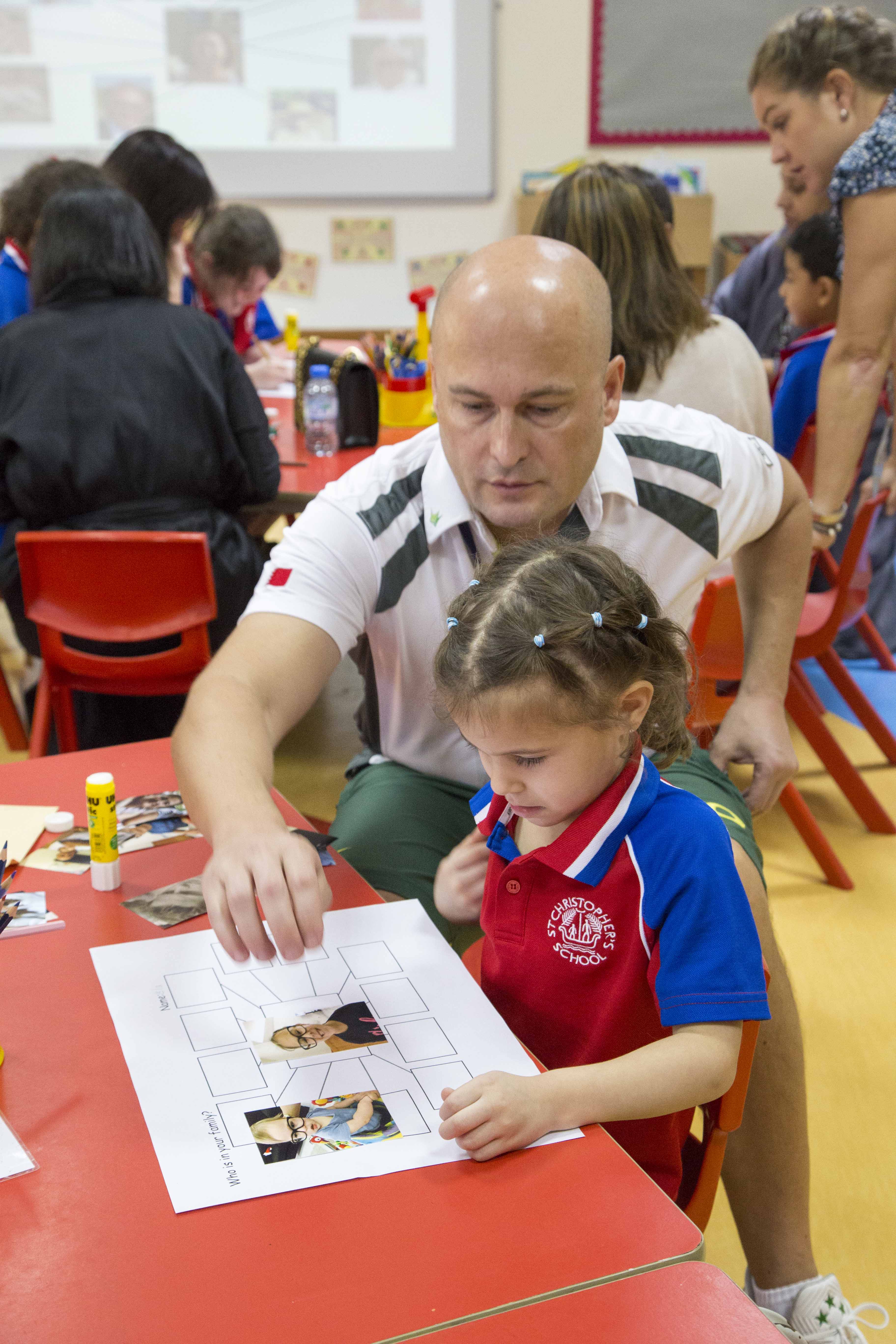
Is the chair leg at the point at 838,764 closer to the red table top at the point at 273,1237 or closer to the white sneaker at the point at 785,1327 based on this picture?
the white sneaker at the point at 785,1327

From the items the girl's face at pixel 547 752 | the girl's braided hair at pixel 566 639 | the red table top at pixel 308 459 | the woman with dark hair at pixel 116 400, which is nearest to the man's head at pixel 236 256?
the red table top at pixel 308 459

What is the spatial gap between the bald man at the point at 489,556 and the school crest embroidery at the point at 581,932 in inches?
5.5

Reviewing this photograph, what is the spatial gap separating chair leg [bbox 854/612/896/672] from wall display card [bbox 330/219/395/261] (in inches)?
115

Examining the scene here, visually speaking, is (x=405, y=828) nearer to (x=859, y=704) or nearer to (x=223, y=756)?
(x=223, y=756)

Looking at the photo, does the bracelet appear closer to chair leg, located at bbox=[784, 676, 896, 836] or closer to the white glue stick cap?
chair leg, located at bbox=[784, 676, 896, 836]

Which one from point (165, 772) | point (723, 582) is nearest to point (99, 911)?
point (165, 772)

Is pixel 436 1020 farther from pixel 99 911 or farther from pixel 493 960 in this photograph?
pixel 99 911

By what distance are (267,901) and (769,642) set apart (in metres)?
0.97

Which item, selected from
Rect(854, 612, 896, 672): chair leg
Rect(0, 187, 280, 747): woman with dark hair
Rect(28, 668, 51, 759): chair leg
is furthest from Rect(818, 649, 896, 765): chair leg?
Rect(28, 668, 51, 759): chair leg

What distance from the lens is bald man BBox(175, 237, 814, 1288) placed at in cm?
121

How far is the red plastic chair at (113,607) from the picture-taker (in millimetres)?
2225

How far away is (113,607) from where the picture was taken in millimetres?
2318

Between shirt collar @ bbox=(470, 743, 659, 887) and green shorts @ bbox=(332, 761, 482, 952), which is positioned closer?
shirt collar @ bbox=(470, 743, 659, 887)

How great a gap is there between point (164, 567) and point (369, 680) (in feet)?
2.72
